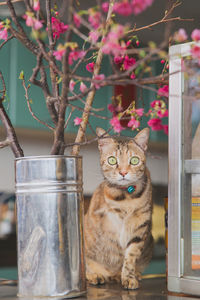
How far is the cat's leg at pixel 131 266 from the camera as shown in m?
1.23

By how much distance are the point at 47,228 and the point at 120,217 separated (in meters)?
0.28

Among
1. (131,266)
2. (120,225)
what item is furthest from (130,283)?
(120,225)

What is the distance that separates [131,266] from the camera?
1.25 m

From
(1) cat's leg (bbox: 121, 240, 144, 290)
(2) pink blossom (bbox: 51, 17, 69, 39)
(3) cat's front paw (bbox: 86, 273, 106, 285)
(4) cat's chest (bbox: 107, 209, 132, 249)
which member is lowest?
(3) cat's front paw (bbox: 86, 273, 106, 285)

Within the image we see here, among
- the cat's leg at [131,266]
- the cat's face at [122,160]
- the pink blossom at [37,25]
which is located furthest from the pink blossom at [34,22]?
the cat's leg at [131,266]

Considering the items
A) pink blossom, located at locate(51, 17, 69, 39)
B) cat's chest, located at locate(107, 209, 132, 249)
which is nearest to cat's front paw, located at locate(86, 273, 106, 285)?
cat's chest, located at locate(107, 209, 132, 249)

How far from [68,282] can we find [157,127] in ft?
1.31

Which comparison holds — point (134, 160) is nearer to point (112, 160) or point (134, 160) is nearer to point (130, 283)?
point (112, 160)

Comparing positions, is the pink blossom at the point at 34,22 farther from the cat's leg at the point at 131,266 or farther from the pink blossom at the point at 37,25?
the cat's leg at the point at 131,266

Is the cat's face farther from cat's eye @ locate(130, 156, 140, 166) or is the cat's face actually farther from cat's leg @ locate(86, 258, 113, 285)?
cat's leg @ locate(86, 258, 113, 285)

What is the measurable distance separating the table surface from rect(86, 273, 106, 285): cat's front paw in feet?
0.08

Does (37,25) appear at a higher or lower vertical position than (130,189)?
higher

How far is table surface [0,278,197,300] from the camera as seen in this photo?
3.65 ft

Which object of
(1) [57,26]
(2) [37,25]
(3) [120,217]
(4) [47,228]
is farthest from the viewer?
(3) [120,217]
